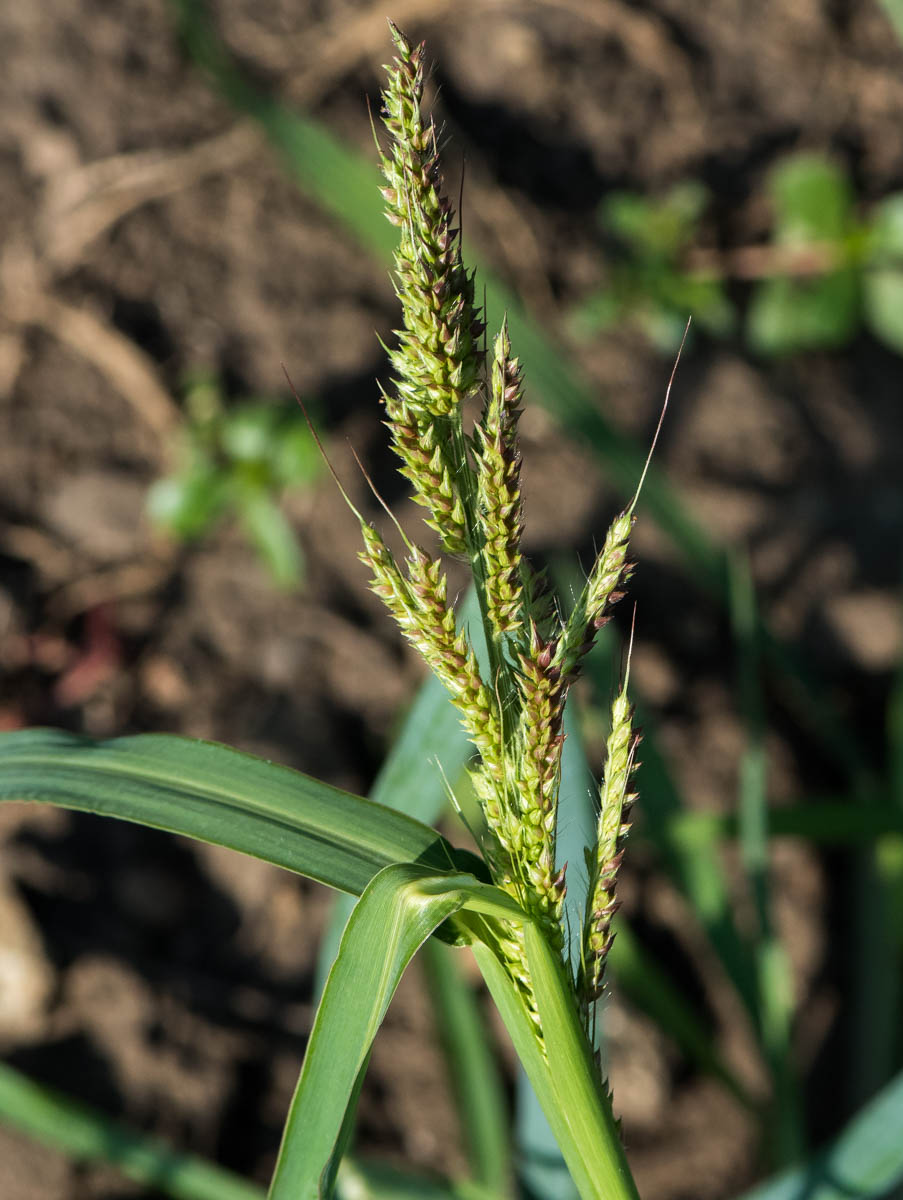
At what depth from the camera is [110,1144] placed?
143 centimetres

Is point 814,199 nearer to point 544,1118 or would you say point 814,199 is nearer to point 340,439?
point 340,439

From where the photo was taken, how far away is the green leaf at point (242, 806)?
67 cm

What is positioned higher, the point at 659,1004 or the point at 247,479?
the point at 247,479

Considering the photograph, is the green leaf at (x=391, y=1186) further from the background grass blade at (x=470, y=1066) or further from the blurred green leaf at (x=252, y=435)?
the blurred green leaf at (x=252, y=435)

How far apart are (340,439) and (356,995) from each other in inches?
66.9

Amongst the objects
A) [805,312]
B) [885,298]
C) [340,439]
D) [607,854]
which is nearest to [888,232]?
[885,298]

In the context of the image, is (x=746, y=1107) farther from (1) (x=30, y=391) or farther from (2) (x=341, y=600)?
(1) (x=30, y=391)

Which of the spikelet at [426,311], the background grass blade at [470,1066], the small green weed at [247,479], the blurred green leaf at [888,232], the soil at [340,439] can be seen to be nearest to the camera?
the spikelet at [426,311]

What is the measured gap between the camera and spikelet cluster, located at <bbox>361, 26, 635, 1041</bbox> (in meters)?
0.51

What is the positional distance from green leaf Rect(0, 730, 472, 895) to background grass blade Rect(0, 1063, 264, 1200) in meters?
0.92

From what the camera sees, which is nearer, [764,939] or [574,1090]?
[574,1090]

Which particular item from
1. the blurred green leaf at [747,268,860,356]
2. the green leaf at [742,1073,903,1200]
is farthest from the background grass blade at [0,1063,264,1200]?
the blurred green leaf at [747,268,860,356]

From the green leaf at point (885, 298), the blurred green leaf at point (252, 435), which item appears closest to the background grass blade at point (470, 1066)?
the blurred green leaf at point (252, 435)

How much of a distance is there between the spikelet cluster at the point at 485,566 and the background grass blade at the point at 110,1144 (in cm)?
110
